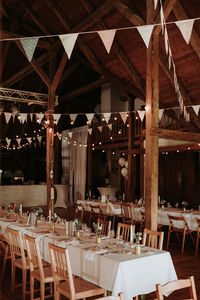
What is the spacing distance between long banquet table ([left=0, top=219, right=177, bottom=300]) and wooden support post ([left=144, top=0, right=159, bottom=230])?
5.98ft

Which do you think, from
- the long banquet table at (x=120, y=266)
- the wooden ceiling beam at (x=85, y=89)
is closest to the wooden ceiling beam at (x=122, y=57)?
the wooden ceiling beam at (x=85, y=89)

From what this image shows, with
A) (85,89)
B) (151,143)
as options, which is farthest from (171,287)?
(85,89)

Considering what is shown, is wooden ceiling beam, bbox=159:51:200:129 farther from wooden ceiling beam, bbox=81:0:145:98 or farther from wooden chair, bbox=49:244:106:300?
wooden chair, bbox=49:244:106:300

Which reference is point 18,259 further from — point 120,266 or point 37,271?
point 120,266

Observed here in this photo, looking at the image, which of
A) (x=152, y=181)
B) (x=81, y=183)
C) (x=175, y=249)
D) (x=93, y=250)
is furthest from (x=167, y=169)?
(x=93, y=250)

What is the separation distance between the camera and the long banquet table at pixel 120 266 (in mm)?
3141

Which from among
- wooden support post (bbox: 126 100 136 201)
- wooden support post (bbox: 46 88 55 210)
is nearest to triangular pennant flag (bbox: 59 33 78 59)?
wooden support post (bbox: 46 88 55 210)

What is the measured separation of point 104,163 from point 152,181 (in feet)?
34.9

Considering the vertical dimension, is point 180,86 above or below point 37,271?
above

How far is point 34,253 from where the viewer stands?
12.2ft

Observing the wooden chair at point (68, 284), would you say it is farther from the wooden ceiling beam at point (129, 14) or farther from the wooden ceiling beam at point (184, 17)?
the wooden ceiling beam at point (184, 17)

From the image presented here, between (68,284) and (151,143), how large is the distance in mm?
3279

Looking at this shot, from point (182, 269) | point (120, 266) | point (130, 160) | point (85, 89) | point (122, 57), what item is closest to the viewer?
point (120, 266)

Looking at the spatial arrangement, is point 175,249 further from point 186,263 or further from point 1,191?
point 1,191
